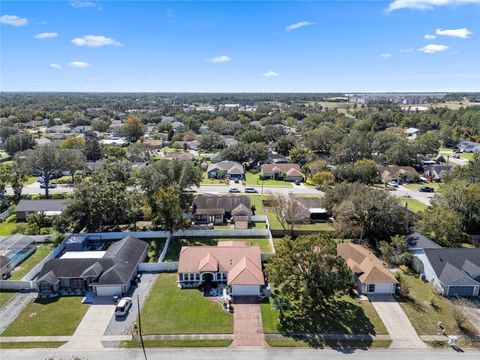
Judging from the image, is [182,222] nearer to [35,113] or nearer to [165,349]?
[165,349]

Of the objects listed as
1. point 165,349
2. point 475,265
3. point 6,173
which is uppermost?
point 6,173

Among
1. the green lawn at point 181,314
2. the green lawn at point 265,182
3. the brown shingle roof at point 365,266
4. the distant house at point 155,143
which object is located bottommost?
the green lawn at point 181,314

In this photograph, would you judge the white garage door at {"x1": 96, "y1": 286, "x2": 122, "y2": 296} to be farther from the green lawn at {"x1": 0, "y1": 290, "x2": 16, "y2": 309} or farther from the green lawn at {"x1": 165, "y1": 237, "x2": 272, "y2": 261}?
the green lawn at {"x1": 165, "y1": 237, "x2": 272, "y2": 261}

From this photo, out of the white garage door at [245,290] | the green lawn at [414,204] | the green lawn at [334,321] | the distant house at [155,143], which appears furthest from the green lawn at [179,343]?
the distant house at [155,143]

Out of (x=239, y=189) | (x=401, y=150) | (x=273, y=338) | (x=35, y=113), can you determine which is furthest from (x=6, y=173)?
(x=35, y=113)

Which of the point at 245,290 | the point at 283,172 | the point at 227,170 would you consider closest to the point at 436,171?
the point at 283,172

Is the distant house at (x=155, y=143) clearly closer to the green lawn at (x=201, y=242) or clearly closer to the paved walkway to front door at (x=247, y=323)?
the green lawn at (x=201, y=242)

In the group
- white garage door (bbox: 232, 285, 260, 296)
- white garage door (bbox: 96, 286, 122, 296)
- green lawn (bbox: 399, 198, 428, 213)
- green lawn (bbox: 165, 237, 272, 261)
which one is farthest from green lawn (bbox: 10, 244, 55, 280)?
green lawn (bbox: 399, 198, 428, 213)
